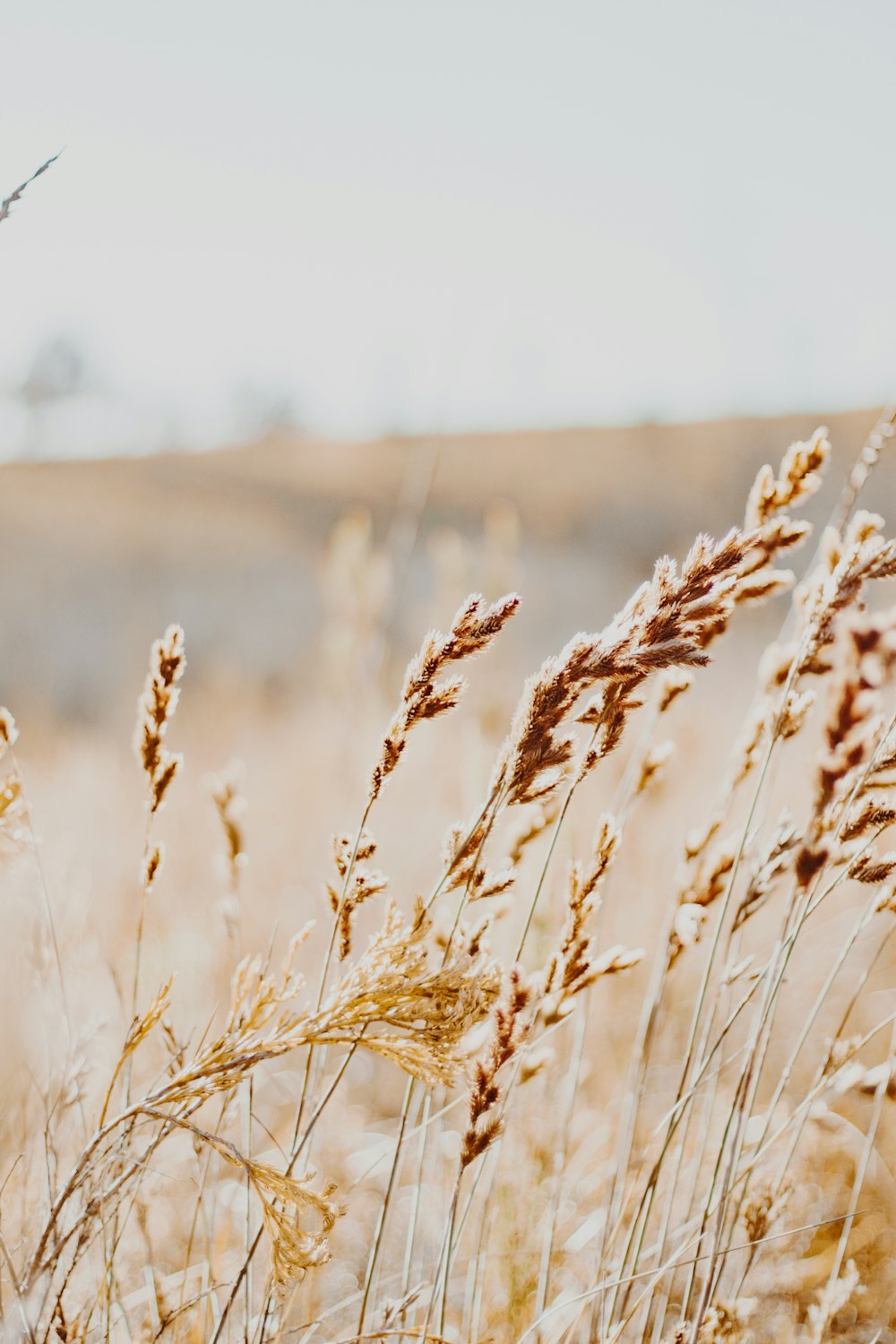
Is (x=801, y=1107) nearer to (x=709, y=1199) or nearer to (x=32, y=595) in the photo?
(x=709, y=1199)

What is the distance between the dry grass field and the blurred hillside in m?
11.7

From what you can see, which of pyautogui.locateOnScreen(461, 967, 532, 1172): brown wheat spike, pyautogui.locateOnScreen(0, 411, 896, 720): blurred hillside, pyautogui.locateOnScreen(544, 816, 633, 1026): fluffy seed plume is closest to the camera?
pyautogui.locateOnScreen(461, 967, 532, 1172): brown wheat spike

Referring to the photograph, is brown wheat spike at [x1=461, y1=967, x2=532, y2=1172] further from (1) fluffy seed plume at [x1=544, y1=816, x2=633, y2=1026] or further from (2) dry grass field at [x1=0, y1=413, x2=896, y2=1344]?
(1) fluffy seed plume at [x1=544, y1=816, x2=633, y2=1026]

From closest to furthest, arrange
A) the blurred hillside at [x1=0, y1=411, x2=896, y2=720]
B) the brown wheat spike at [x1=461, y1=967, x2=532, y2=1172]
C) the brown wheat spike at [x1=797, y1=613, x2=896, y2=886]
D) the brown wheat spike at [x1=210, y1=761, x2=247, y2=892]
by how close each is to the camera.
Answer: the brown wheat spike at [x1=797, y1=613, x2=896, y2=886], the brown wheat spike at [x1=461, y1=967, x2=532, y2=1172], the brown wheat spike at [x1=210, y1=761, x2=247, y2=892], the blurred hillside at [x1=0, y1=411, x2=896, y2=720]

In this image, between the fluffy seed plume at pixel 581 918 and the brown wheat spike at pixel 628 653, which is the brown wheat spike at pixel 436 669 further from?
the fluffy seed plume at pixel 581 918

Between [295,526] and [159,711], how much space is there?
3381cm

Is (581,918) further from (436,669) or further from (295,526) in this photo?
(295,526)

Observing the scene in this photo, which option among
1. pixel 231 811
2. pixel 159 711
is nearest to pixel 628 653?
pixel 159 711

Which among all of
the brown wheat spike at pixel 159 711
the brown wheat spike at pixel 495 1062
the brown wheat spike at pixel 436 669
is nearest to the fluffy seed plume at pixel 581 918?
the brown wheat spike at pixel 495 1062

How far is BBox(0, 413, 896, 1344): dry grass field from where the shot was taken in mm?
913

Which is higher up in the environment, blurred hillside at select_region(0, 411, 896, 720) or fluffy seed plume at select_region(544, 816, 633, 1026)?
blurred hillside at select_region(0, 411, 896, 720)

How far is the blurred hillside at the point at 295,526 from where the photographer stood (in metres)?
22.6

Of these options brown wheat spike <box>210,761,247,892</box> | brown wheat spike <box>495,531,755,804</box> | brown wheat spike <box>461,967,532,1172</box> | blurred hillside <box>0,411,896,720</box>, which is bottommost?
brown wheat spike <box>461,967,532,1172</box>

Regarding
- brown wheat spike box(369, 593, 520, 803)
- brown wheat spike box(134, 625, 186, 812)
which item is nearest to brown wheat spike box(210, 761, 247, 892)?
brown wheat spike box(134, 625, 186, 812)
